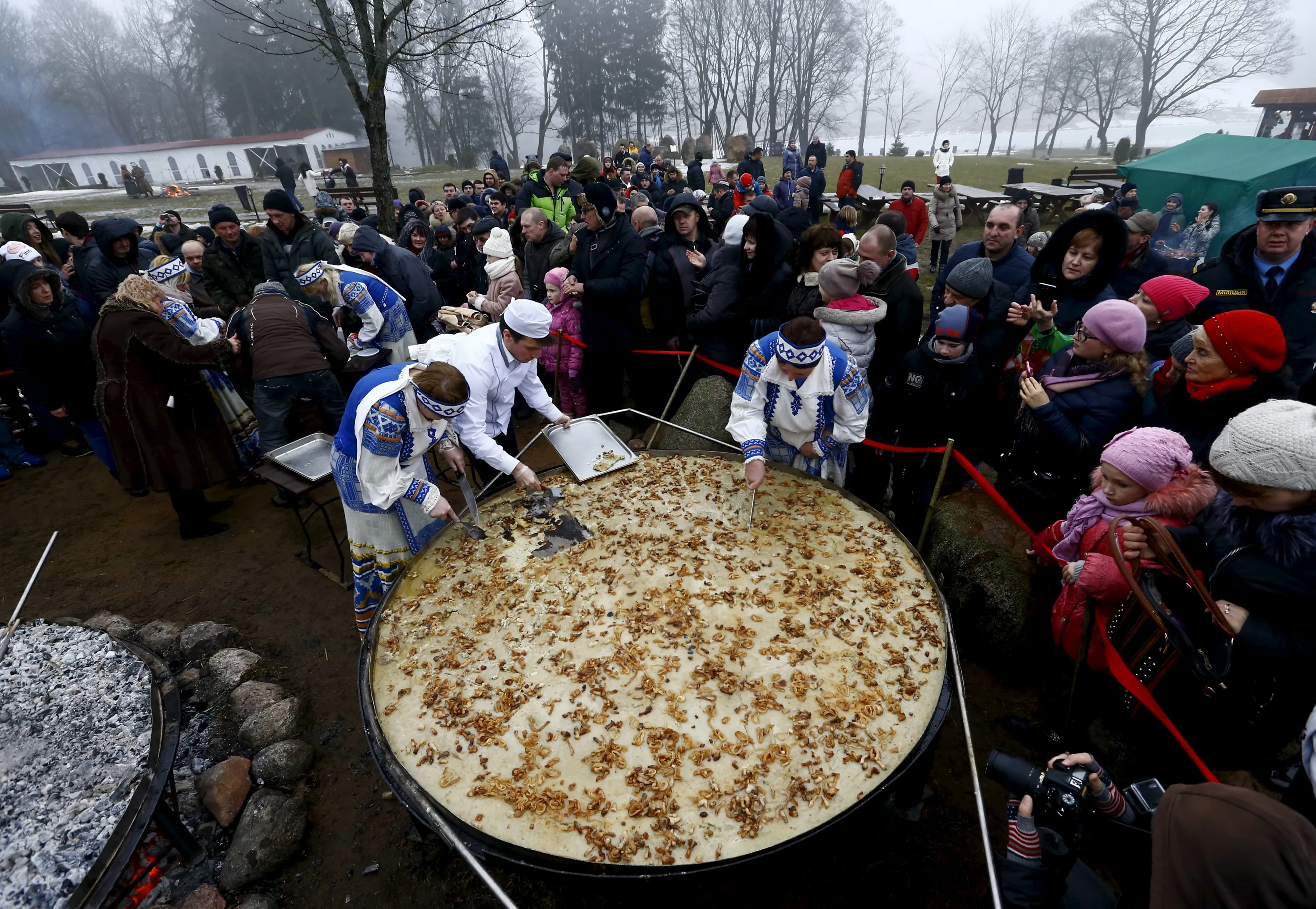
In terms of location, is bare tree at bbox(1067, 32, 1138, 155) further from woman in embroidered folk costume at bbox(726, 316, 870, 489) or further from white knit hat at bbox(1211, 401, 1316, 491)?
white knit hat at bbox(1211, 401, 1316, 491)

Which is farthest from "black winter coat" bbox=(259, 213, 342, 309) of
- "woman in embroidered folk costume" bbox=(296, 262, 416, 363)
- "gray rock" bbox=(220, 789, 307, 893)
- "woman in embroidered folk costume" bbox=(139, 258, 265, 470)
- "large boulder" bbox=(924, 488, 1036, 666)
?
"large boulder" bbox=(924, 488, 1036, 666)

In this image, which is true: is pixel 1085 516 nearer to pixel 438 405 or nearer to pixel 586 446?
pixel 586 446

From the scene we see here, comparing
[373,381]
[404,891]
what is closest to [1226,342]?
[373,381]

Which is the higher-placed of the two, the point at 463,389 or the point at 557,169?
the point at 557,169

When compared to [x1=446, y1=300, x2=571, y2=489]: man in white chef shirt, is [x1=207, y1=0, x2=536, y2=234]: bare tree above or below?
above

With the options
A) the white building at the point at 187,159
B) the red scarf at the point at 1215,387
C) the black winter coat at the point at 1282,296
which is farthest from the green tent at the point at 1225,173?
the white building at the point at 187,159

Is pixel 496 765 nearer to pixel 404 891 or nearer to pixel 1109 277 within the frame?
pixel 404 891

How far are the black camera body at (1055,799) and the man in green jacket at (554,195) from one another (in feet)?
29.3

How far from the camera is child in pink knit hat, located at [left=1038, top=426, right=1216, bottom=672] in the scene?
2.42 meters

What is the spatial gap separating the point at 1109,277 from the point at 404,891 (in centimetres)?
581

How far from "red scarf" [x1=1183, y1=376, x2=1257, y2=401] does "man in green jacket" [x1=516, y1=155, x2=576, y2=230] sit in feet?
26.4

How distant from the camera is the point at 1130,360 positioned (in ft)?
10.7

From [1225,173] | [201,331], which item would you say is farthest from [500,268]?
[1225,173]

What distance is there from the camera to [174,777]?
328 centimetres
